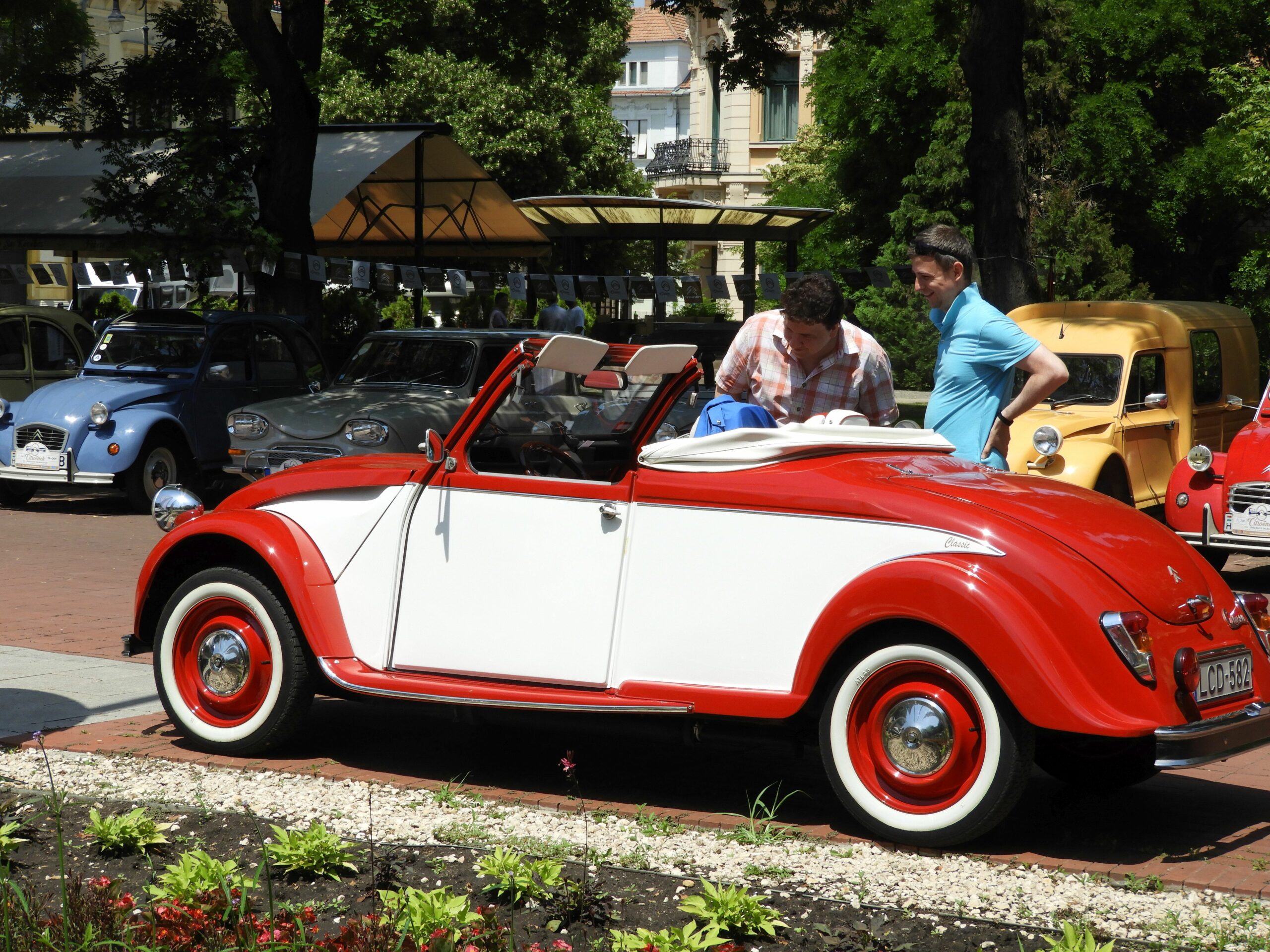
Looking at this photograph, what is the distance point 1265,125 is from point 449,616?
80.1 feet

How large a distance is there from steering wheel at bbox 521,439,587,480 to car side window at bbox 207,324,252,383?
→ 10.3 m

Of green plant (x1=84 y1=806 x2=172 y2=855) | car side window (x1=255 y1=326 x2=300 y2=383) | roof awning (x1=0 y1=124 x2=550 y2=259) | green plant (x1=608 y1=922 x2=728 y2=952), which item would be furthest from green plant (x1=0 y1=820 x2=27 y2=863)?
roof awning (x1=0 y1=124 x2=550 y2=259)

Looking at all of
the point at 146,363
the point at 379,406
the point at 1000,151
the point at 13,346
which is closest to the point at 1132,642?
the point at 379,406

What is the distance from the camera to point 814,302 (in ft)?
18.8

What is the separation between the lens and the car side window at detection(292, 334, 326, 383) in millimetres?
15742

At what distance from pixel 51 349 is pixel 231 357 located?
10.2 feet

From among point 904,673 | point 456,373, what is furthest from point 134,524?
point 904,673

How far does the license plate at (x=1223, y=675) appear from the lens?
4.54m

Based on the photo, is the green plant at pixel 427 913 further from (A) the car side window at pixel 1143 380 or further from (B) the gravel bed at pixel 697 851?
(A) the car side window at pixel 1143 380

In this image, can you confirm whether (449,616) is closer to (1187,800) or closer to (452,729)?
(452,729)

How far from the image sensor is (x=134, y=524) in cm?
1380

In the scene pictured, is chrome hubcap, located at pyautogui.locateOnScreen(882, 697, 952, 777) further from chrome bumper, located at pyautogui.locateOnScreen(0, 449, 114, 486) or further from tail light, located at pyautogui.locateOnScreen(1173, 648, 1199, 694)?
chrome bumper, located at pyautogui.locateOnScreen(0, 449, 114, 486)

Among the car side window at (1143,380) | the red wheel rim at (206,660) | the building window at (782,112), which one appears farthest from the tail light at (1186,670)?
the building window at (782,112)

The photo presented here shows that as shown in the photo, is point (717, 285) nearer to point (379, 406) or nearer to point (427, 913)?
point (379, 406)
